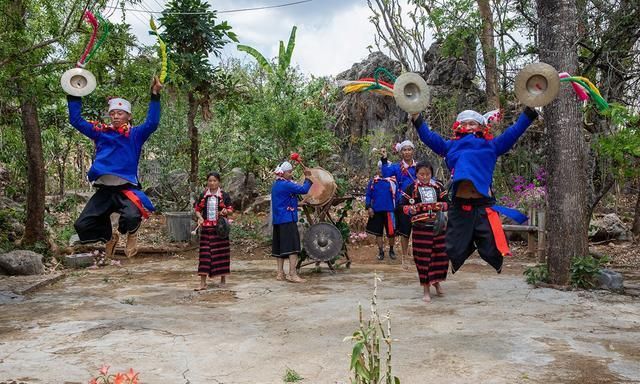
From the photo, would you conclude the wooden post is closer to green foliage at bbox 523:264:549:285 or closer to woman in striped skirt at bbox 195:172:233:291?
green foliage at bbox 523:264:549:285

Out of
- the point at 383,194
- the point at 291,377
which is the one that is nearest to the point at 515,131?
the point at 291,377

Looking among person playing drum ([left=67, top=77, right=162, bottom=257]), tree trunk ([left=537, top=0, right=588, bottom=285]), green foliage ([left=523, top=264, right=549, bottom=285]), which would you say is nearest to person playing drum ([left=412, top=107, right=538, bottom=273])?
tree trunk ([left=537, top=0, right=588, bottom=285])

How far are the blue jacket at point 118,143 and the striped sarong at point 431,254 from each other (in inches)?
116

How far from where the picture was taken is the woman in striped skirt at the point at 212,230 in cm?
728

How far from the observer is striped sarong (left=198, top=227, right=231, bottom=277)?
7281 mm

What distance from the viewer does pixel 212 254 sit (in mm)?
7324

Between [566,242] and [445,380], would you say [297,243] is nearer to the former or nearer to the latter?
[566,242]

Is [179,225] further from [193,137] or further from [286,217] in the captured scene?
[286,217]

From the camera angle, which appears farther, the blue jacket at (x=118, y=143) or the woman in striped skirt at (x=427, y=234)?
the woman in striped skirt at (x=427, y=234)

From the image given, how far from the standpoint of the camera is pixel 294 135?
11531 mm

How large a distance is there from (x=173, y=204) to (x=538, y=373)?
412 inches

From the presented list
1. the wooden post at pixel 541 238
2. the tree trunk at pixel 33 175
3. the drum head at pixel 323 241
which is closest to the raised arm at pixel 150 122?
the drum head at pixel 323 241

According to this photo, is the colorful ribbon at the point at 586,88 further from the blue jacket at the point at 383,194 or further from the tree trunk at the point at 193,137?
the tree trunk at the point at 193,137

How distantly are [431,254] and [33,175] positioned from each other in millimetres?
6209
